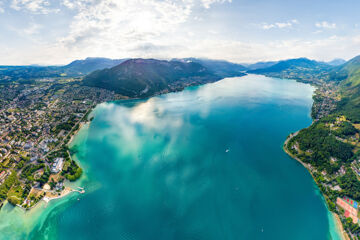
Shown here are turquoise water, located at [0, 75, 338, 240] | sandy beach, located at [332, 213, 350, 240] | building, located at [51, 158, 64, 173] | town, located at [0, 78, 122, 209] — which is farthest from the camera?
building, located at [51, 158, 64, 173]

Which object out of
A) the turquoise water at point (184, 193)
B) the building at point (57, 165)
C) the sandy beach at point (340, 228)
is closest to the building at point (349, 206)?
the sandy beach at point (340, 228)

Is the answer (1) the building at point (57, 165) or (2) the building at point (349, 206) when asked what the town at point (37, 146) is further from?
(2) the building at point (349, 206)

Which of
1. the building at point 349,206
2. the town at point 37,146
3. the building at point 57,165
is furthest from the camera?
the building at point 57,165

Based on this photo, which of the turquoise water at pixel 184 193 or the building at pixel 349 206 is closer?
the turquoise water at pixel 184 193

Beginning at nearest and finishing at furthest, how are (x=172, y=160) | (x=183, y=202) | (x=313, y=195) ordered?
(x=183, y=202), (x=313, y=195), (x=172, y=160)

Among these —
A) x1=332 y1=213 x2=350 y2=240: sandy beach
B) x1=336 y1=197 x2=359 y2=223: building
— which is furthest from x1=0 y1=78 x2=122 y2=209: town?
x1=336 y1=197 x2=359 y2=223: building

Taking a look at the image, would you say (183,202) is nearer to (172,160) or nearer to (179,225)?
(179,225)

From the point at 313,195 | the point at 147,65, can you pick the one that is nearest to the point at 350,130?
the point at 313,195

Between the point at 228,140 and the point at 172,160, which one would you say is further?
the point at 228,140

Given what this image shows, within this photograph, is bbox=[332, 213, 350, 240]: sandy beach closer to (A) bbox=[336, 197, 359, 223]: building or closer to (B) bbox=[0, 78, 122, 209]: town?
(A) bbox=[336, 197, 359, 223]: building
